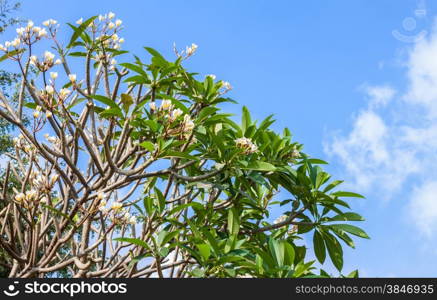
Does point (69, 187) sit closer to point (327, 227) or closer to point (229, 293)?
point (229, 293)

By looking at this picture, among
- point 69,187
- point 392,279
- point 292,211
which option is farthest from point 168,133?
point 392,279

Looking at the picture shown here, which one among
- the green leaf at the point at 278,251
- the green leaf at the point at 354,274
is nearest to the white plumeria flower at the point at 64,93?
the green leaf at the point at 278,251

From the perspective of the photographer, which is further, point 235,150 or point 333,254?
point 333,254

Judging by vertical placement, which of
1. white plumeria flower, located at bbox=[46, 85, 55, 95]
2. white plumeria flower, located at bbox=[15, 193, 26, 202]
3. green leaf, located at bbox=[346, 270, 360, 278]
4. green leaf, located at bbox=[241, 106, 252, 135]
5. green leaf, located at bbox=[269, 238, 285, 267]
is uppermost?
green leaf, located at bbox=[241, 106, 252, 135]

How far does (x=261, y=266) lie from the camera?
2359 millimetres

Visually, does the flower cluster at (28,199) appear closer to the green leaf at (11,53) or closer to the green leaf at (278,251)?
the green leaf at (11,53)

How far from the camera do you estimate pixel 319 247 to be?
2.94m

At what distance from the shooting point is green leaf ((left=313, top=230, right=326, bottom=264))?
293cm

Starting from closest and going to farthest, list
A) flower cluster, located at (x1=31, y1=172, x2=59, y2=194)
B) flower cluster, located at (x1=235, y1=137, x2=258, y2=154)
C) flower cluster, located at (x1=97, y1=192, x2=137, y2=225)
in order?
flower cluster, located at (x1=97, y1=192, x2=137, y2=225)
flower cluster, located at (x1=31, y1=172, x2=59, y2=194)
flower cluster, located at (x1=235, y1=137, x2=258, y2=154)

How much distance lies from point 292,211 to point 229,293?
94 centimetres

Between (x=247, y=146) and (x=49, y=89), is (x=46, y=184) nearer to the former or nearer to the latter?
(x=49, y=89)

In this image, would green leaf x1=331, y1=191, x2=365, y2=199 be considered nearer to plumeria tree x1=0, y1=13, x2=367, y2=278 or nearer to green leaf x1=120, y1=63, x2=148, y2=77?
plumeria tree x1=0, y1=13, x2=367, y2=278

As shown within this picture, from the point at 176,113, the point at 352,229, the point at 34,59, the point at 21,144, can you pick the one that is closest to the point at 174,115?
the point at 176,113

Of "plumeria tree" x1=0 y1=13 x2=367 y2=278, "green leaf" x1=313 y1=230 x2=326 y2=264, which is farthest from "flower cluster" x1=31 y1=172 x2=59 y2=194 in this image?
"green leaf" x1=313 y1=230 x2=326 y2=264
